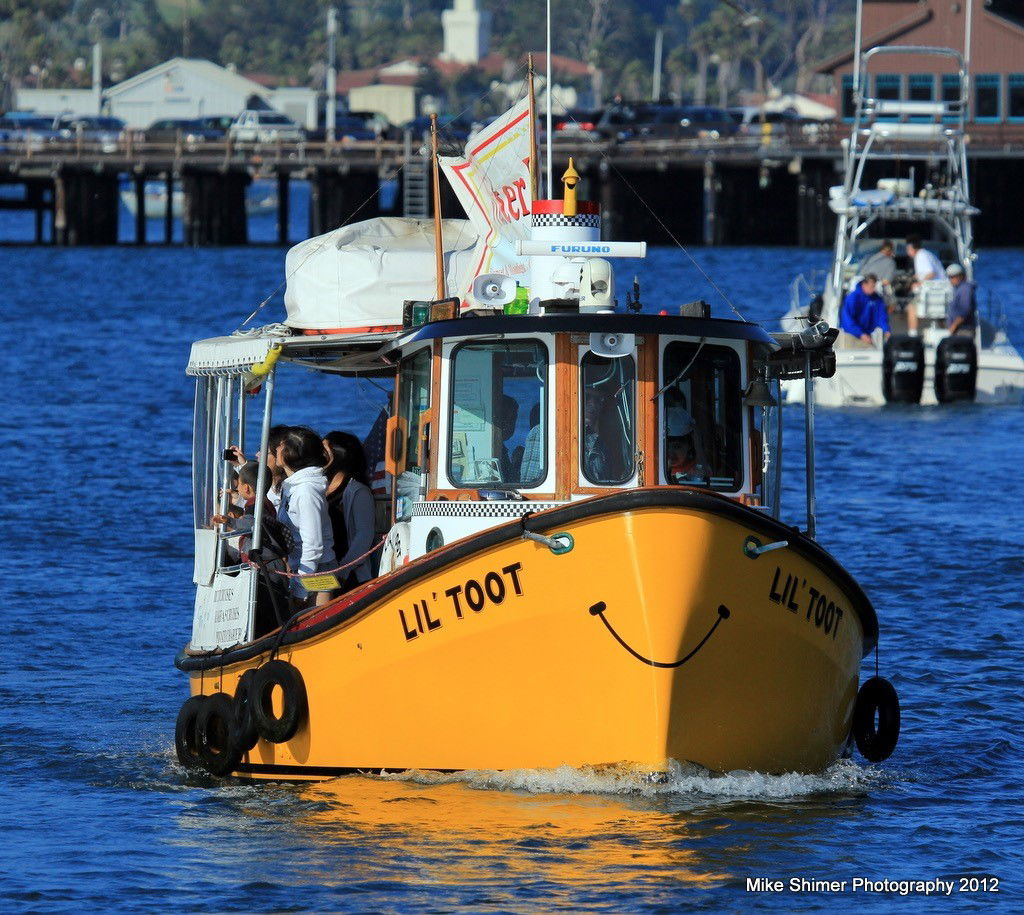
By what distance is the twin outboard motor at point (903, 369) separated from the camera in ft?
120

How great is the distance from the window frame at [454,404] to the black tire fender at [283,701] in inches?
59.4

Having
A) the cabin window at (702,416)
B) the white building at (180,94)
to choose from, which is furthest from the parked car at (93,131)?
the cabin window at (702,416)

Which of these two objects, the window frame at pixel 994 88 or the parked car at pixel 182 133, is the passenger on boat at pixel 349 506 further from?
Answer: the parked car at pixel 182 133

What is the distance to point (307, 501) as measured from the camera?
1377cm

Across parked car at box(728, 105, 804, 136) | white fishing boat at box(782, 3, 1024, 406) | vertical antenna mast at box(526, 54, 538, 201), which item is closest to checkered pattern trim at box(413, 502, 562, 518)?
vertical antenna mast at box(526, 54, 538, 201)

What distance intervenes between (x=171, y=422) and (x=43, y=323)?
2280cm

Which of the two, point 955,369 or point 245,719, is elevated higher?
point 955,369

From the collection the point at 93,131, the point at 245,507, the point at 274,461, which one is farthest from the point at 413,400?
the point at 93,131

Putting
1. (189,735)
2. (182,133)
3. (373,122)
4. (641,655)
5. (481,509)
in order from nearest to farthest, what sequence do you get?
(641,655), (481,509), (189,735), (182,133), (373,122)

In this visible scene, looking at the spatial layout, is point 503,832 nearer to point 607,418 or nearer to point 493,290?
point 607,418

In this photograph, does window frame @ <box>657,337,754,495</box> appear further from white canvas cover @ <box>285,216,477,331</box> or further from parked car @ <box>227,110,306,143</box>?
parked car @ <box>227,110,306,143</box>

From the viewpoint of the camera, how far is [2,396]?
4175 cm

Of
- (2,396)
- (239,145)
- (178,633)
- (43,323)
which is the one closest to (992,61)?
(239,145)

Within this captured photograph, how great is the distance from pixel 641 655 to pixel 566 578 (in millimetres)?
589
